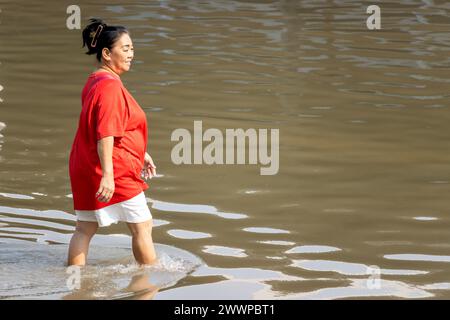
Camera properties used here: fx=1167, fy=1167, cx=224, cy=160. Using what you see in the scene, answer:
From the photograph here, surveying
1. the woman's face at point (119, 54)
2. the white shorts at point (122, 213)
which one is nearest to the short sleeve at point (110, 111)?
the woman's face at point (119, 54)

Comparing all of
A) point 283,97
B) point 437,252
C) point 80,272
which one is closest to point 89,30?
point 80,272

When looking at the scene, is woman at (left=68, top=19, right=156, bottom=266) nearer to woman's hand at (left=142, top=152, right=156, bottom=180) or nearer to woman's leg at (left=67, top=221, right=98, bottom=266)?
woman's leg at (left=67, top=221, right=98, bottom=266)

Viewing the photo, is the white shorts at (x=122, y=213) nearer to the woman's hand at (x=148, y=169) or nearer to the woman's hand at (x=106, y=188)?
the woman's hand at (x=106, y=188)

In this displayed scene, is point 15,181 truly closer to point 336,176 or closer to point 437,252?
point 336,176

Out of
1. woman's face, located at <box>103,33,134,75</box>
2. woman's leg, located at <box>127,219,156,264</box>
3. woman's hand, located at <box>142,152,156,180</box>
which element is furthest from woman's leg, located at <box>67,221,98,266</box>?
woman's face, located at <box>103,33,134,75</box>

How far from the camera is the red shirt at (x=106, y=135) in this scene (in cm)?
664

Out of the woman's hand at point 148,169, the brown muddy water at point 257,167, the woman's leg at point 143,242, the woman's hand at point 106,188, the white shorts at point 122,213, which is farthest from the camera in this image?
the woman's hand at point 148,169

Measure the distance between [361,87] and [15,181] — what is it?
17.9 feet

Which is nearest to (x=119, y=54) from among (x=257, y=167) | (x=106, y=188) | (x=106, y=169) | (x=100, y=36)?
(x=100, y=36)

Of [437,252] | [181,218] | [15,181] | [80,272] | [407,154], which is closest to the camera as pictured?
[80,272]

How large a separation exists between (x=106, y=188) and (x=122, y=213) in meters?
0.31

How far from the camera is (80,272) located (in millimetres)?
6977

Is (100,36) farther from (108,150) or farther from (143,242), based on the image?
(143,242)

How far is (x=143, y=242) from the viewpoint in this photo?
6.94m
